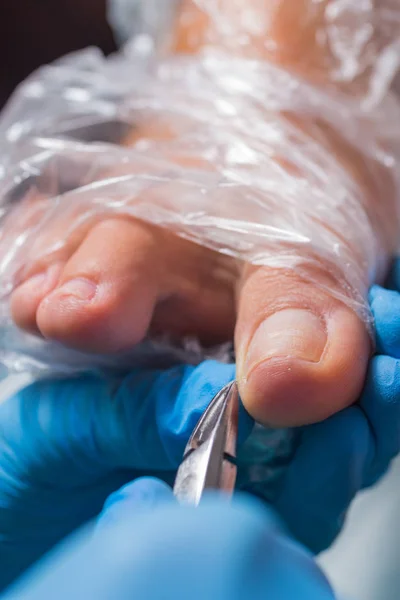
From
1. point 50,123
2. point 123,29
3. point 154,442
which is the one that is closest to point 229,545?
point 154,442

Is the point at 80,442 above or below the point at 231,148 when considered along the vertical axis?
below

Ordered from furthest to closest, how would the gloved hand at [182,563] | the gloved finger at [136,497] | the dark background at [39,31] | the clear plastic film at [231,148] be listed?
the dark background at [39,31] → the clear plastic film at [231,148] → the gloved finger at [136,497] → the gloved hand at [182,563]

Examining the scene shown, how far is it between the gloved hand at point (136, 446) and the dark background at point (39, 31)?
0.61 meters

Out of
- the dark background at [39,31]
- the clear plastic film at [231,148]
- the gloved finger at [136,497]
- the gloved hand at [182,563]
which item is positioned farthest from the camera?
the dark background at [39,31]

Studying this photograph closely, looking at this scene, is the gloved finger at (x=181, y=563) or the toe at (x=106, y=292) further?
the toe at (x=106, y=292)

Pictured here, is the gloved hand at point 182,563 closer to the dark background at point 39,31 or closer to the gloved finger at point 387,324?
the gloved finger at point 387,324

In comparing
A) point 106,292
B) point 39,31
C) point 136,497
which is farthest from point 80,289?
point 39,31

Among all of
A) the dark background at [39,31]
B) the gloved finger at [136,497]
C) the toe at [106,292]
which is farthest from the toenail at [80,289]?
the dark background at [39,31]

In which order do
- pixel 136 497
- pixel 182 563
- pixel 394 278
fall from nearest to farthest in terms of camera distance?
1. pixel 182 563
2. pixel 136 497
3. pixel 394 278

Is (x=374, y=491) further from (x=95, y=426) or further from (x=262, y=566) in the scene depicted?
(x=262, y=566)

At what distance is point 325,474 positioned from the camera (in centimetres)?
33

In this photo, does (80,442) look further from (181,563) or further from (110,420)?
(181,563)

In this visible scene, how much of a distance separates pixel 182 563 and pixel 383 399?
18 cm

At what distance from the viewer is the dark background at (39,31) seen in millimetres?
824
